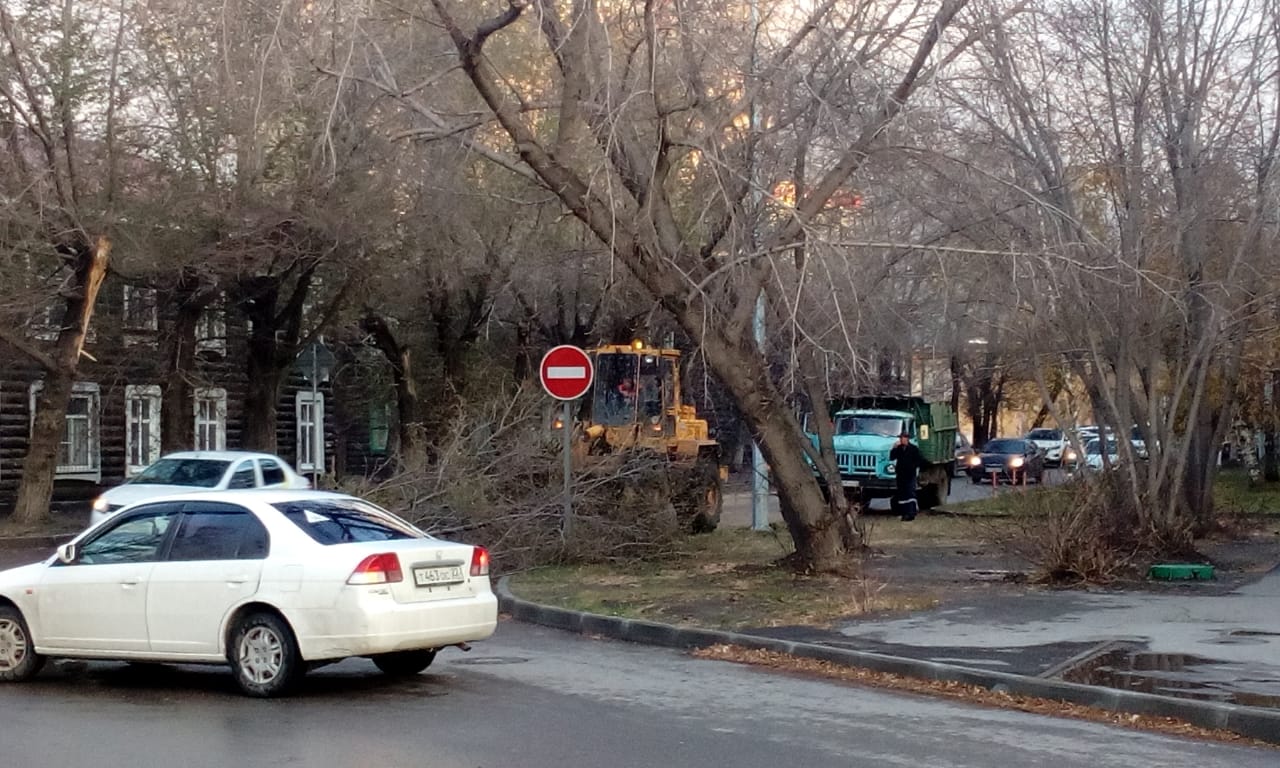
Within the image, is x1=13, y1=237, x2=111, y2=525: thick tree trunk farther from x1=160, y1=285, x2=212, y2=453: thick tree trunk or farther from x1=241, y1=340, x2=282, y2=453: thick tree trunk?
x1=241, y1=340, x2=282, y2=453: thick tree trunk

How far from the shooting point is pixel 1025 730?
9.23 meters

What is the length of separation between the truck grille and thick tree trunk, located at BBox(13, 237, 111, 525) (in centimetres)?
1552

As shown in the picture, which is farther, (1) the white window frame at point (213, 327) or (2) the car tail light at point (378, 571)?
(1) the white window frame at point (213, 327)

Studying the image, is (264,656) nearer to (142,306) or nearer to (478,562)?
(478,562)

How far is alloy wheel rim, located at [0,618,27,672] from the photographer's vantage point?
10914 mm

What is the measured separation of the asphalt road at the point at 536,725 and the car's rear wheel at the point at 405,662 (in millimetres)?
113

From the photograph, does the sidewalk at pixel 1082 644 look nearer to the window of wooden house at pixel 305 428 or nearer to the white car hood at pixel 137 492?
the white car hood at pixel 137 492

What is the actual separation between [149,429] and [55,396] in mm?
11348

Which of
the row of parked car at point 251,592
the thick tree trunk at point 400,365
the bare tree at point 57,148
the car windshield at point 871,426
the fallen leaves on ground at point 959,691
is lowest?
the fallen leaves on ground at point 959,691

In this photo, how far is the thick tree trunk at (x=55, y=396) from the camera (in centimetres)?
2616

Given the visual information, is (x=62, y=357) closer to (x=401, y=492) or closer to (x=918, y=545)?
(x=401, y=492)

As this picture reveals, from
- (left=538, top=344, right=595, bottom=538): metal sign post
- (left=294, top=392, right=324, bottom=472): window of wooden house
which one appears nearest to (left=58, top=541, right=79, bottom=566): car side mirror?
(left=538, top=344, right=595, bottom=538): metal sign post

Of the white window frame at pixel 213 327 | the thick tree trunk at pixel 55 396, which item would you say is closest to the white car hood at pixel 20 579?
the thick tree trunk at pixel 55 396

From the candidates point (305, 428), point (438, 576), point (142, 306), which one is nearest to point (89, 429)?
point (142, 306)
